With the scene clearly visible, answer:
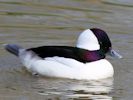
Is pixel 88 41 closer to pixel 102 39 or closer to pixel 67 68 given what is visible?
pixel 102 39

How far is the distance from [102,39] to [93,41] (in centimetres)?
15

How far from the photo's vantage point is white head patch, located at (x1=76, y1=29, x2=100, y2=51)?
1203cm

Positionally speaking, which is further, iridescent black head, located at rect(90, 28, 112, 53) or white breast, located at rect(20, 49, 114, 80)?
iridescent black head, located at rect(90, 28, 112, 53)

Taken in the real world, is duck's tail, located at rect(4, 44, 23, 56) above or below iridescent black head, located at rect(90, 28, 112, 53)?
below

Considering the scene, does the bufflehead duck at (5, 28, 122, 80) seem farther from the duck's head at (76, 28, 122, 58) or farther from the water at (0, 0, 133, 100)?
the water at (0, 0, 133, 100)

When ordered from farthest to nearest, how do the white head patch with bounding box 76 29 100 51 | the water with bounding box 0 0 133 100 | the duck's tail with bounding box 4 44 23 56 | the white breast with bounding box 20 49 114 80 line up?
the duck's tail with bounding box 4 44 23 56, the white head patch with bounding box 76 29 100 51, the white breast with bounding box 20 49 114 80, the water with bounding box 0 0 133 100

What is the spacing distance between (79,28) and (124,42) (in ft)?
4.42

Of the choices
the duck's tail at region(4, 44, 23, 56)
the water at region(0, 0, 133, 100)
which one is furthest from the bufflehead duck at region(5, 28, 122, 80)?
the duck's tail at region(4, 44, 23, 56)

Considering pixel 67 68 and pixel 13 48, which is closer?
pixel 67 68

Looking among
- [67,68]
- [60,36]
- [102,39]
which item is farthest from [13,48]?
[60,36]

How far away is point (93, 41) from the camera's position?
1209 cm

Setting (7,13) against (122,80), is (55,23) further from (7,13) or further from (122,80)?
(122,80)

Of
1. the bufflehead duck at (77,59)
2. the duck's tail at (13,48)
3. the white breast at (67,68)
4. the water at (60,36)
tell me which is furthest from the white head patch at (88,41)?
the duck's tail at (13,48)

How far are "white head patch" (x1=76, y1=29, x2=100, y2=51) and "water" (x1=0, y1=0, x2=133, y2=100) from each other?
553mm
